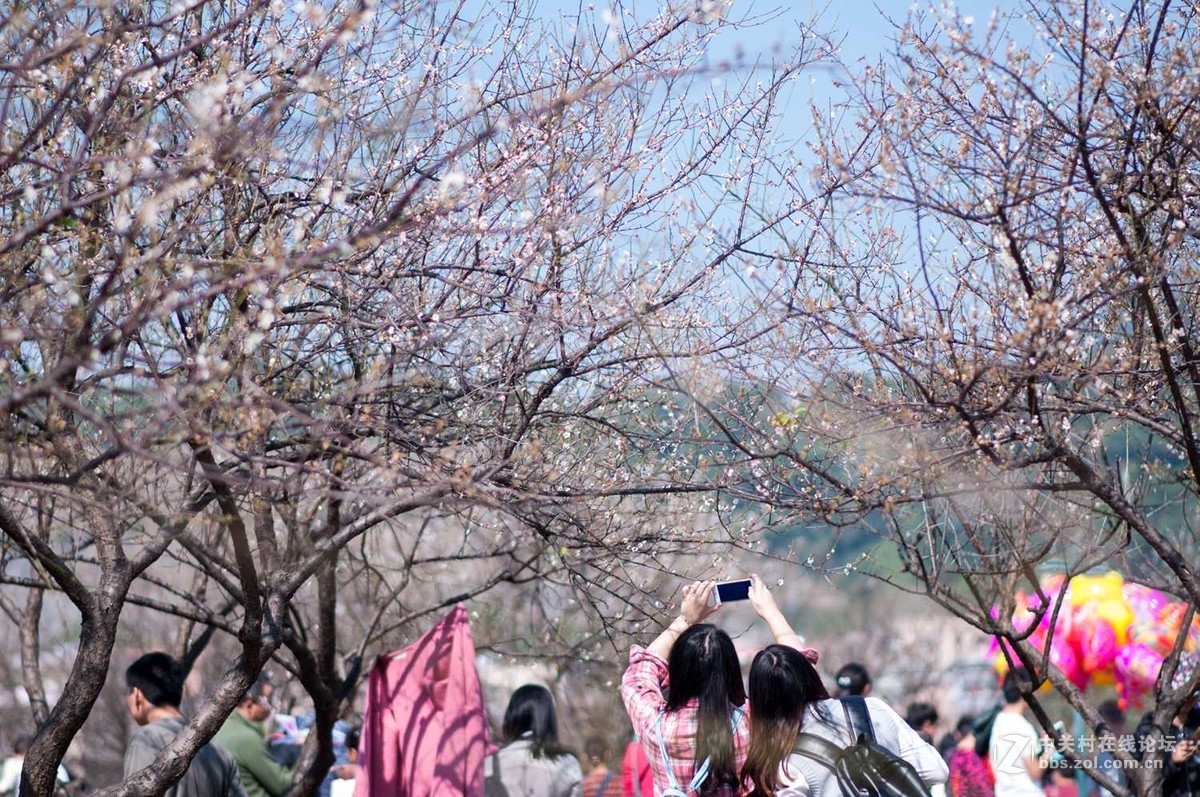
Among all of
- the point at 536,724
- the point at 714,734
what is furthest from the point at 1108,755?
the point at 714,734

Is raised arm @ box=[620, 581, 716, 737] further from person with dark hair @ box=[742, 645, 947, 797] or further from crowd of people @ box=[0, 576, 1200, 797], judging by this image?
person with dark hair @ box=[742, 645, 947, 797]

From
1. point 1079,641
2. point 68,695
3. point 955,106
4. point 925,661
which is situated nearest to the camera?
point 68,695

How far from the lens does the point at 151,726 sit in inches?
199

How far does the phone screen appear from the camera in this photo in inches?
170

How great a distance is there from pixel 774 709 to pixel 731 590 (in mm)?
488

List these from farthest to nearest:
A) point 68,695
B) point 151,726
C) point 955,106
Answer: point 151,726, point 955,106, point 68,695

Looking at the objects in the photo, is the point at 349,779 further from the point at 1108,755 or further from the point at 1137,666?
the point at 1137,666

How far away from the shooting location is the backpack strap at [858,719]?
393cm

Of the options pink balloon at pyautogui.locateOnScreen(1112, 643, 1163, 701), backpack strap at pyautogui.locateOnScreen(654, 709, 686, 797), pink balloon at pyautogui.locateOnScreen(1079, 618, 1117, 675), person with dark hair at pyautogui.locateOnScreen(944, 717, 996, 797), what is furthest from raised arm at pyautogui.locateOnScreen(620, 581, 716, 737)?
pink balloon at pyautogui.locateOnScreen(1079, 618, 1117, 675)

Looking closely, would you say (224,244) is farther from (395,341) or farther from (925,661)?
(925,661)

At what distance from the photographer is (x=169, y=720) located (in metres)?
5.14

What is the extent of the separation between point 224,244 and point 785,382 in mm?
2097

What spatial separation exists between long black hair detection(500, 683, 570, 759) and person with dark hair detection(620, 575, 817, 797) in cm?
151

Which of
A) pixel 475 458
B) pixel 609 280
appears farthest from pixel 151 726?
pixel 609 280
